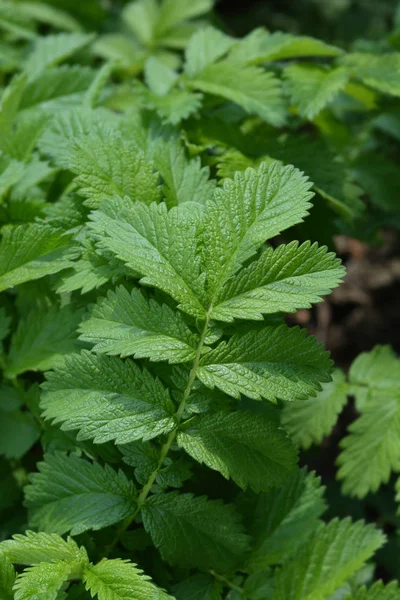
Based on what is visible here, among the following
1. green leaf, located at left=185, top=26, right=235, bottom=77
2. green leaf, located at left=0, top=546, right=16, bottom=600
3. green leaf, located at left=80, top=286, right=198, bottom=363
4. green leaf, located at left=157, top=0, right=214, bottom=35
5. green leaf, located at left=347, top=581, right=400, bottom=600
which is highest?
green leaf, located at left=157, top=0, right=214, bottom=35

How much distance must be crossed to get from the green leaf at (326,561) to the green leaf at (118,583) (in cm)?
26

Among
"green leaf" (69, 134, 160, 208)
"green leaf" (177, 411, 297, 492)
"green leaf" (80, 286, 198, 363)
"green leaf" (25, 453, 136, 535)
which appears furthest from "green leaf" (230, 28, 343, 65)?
"green leaf" (25, 453, 136, 535)

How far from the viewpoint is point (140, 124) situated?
141cm

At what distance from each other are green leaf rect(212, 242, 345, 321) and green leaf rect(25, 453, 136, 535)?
344 mm

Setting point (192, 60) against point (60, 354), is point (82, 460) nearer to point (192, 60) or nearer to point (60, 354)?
point (60, 354)

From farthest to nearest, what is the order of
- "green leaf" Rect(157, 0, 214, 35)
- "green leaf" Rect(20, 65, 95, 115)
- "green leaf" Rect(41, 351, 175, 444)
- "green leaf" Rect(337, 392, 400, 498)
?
"green leaf" Rect(157, 0, 214, 35) < "green leaf" Rect(20, 65, 95, 115) < "green leaf" Rect(337, 392, 400, 498) < "green leaf" Rect(41, 351, 175, 444)

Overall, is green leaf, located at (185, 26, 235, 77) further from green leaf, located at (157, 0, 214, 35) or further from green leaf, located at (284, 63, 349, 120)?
green leaf, located at (157, 0, 214, 35)

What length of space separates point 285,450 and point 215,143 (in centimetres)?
71

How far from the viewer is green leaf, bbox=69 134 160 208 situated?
1213mm

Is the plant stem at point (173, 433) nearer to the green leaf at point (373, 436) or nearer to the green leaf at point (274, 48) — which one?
the green leaf at point (373, 436)

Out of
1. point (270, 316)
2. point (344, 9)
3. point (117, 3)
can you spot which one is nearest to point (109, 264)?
point (270, 316)

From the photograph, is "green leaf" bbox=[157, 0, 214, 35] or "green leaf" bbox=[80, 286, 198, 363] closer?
"green leaf" bbox=[80, 286, 198, 363]

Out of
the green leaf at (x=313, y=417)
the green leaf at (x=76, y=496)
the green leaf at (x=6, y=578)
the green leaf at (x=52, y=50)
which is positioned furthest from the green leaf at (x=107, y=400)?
the green leaf at (x=52, y=50)

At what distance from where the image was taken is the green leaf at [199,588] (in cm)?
115
